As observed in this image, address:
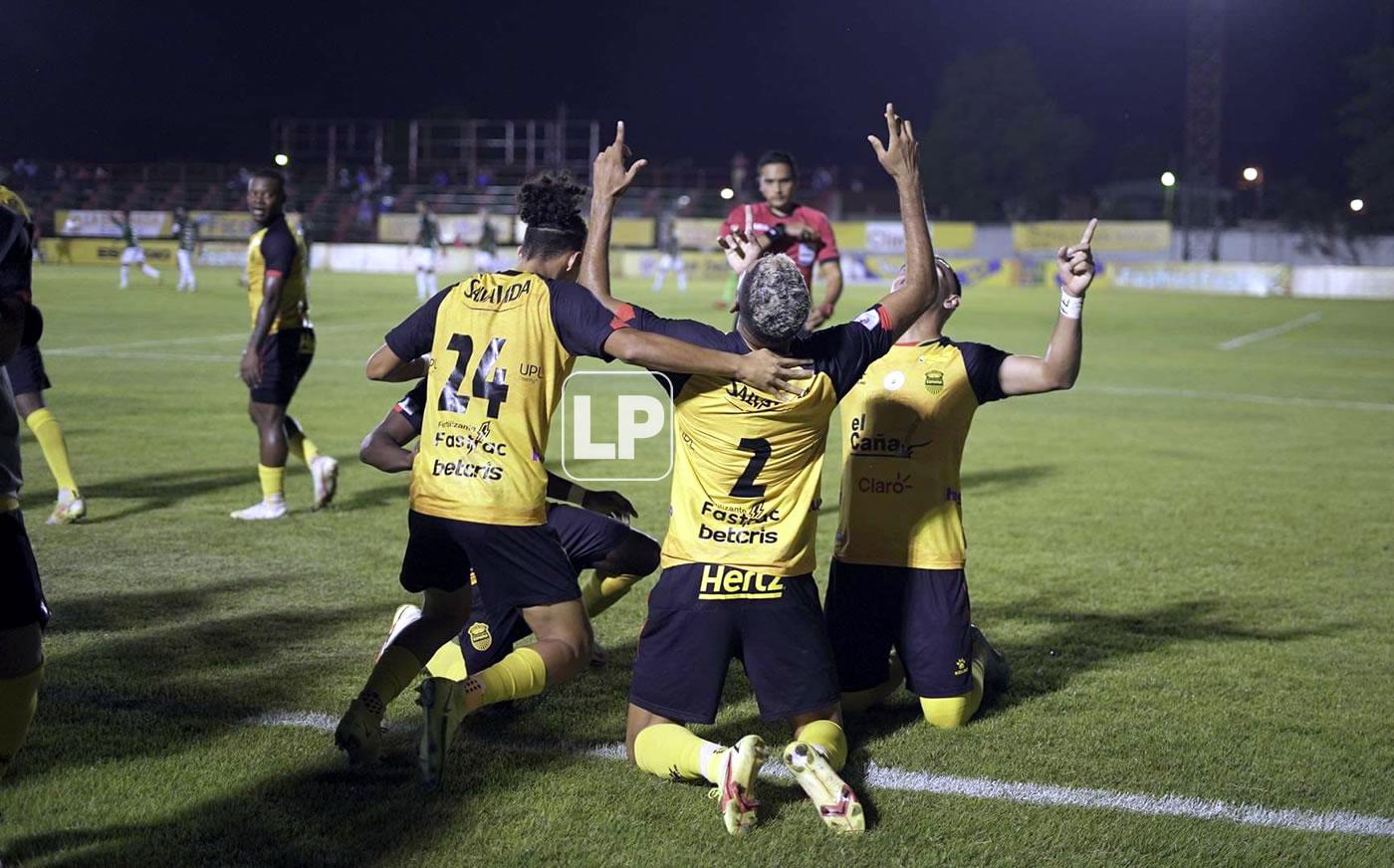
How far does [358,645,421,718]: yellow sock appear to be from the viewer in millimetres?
4746

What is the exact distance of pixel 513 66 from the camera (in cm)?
9356

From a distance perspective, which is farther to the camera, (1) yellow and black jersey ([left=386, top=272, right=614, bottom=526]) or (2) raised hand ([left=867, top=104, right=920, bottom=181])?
(2) raised hand ([left=867, top=104, right=920, bottom=181])

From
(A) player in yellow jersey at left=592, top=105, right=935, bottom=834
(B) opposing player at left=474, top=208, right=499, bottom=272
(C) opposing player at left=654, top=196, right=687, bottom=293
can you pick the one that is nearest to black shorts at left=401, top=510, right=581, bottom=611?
(A) player in yellow jersey at left=592, top=105, right=935, bottom=834

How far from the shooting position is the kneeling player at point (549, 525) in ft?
17.3

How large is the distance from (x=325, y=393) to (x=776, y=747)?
40.2 ft

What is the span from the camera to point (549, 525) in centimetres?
514

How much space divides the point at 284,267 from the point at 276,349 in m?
0.56

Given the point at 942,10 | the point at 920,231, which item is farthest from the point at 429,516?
the point at 942,10

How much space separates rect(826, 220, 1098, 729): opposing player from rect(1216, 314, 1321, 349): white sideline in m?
22.7

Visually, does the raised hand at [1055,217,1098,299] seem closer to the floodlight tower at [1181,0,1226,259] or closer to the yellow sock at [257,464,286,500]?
the yellow sock at [257,464,286,500]

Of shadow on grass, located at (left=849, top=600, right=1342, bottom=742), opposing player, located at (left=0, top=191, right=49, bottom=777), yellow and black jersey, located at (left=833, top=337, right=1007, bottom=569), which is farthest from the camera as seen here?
shadow on grass, located at (left=849, top=600, right=1342, bottom=742)

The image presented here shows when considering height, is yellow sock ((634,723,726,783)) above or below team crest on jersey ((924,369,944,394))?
below

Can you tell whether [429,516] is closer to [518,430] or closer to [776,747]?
[518,430]

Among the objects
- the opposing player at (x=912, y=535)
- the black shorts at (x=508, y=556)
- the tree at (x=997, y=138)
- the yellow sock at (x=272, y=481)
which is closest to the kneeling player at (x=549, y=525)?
the black shorts at (x=508, y=556)
